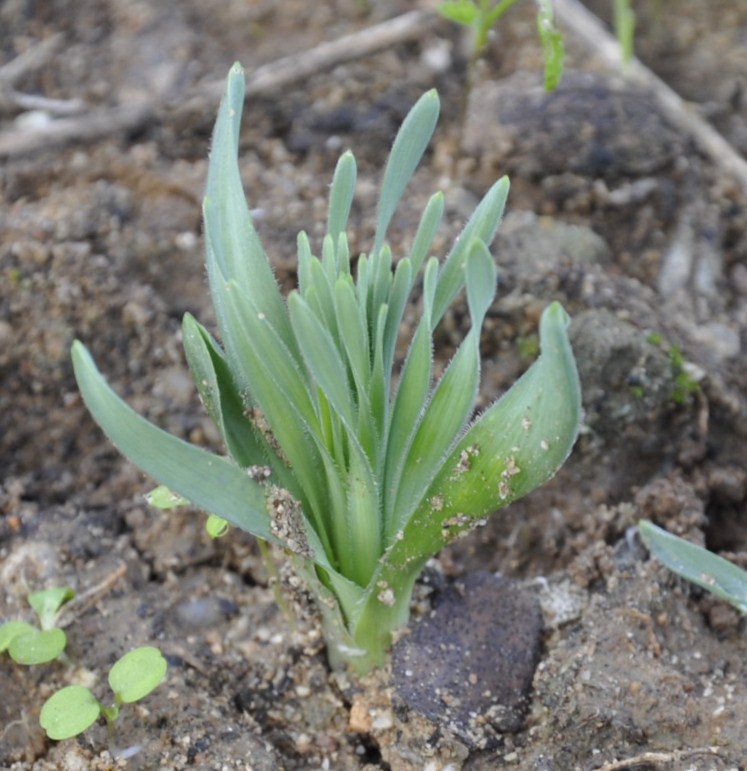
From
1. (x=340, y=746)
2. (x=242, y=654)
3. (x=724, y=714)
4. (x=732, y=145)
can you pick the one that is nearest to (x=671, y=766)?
(x=724, y=714)

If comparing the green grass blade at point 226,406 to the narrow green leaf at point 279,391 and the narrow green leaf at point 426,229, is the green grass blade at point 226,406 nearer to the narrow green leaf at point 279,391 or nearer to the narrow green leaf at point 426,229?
the narrow green leaf at point 279,391

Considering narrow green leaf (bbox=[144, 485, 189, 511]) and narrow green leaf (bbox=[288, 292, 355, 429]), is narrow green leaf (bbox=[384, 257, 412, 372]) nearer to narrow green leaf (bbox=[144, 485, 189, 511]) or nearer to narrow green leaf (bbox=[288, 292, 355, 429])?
narrow green leaf (bbox=[288, 292, 355, 429])

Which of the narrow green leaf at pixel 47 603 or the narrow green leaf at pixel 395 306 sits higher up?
the narrow green leaf at pixel 395 306

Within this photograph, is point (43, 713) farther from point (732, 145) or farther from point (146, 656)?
point (732, 145)

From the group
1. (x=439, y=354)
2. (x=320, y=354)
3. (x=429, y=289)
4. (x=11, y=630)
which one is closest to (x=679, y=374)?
(x=439, y=354)

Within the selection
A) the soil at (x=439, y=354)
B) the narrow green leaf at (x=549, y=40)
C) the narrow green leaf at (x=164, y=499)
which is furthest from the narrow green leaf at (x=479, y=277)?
the narrow green leaf at (x=549, y=40)

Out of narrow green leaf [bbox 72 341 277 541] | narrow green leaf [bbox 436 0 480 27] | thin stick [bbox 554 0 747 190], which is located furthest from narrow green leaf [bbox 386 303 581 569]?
thin stick [bbox 554 0 747 190]

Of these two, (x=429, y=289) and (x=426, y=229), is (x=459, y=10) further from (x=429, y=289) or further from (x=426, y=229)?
(x=429, y=289)
